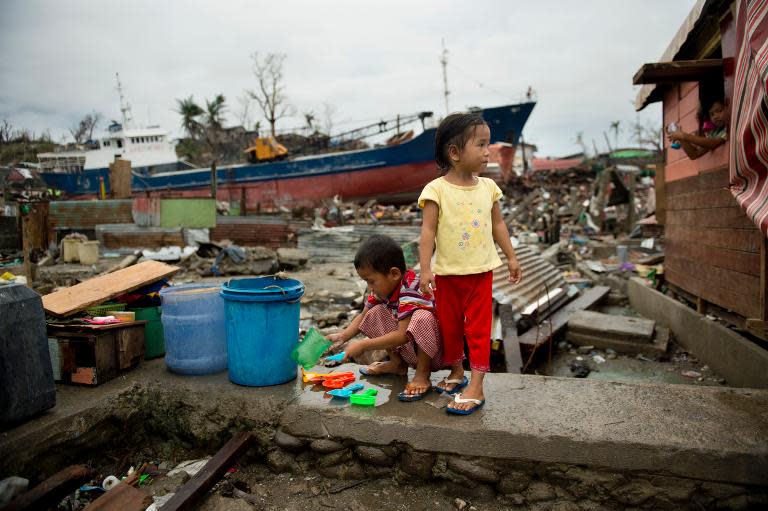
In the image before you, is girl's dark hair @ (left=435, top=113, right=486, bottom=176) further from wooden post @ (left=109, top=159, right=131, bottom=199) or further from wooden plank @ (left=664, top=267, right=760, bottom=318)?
wooden post @ (left=109, top=159, right=131, bottom=199)

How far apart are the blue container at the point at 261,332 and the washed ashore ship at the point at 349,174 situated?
17.8 m

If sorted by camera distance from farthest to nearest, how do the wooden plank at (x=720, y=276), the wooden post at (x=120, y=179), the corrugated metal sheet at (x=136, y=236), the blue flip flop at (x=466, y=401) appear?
the wooden post at (x=120, y=179) < the corrugated metal sheet at (x=136, y=236) < the wooden plank at (x=720, y=276) < the blue flip flop at (x=466, y=401)

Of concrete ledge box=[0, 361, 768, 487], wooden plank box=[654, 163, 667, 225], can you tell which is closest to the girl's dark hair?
concrete ledge box=[0, 361, 768, 487]

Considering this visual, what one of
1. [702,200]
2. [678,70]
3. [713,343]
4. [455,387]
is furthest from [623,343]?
[455,387]

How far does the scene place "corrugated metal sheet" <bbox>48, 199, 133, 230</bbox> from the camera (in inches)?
597

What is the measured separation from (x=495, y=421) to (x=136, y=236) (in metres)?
14.6

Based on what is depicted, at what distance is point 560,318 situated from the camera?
5.82 metres

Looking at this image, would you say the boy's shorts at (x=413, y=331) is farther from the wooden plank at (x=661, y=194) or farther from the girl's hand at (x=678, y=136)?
the wooden plank at (x=661, y=194)

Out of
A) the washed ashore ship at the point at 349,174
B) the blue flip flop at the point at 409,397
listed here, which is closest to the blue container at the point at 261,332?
the blue flip flop at the point at 409,397

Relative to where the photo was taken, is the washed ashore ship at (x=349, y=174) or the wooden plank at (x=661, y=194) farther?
the washed ashore ship at (x=349, y=174)

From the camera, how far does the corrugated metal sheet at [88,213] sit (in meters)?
15.2

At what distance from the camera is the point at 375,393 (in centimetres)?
269

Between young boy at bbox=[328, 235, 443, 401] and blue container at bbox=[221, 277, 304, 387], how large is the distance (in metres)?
0.34

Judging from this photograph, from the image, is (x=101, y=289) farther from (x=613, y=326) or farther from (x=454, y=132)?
(x=613, y=326)
